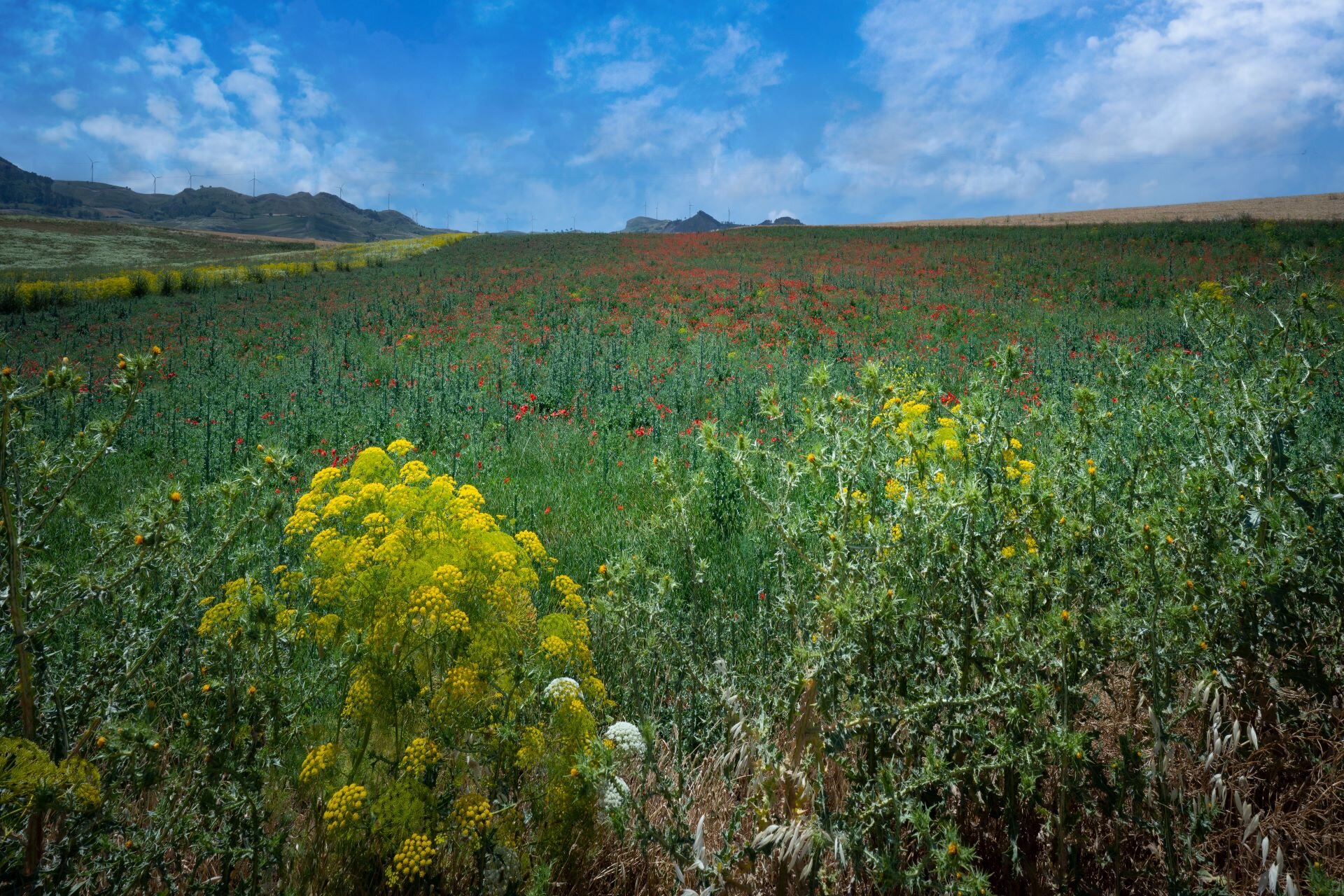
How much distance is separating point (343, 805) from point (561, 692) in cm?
66

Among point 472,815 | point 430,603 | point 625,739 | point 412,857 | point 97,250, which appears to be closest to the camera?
point 412,857

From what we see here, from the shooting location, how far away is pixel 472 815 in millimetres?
1705

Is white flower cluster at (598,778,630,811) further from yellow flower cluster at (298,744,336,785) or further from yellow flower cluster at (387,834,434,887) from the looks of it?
yellow flower cluster at (298,744,336,785)

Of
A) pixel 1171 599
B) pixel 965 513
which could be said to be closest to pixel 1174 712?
pixel 1171 599

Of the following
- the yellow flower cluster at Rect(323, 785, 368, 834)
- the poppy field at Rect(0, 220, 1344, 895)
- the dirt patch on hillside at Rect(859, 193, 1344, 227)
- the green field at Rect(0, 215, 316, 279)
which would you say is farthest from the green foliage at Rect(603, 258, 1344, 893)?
the dirt patch on hillside at Rect(859, 193, 1344, 227)

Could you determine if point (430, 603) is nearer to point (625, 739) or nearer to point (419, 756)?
point (419, 756)

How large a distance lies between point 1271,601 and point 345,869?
3.00m

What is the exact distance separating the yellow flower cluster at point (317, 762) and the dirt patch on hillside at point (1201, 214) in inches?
1922

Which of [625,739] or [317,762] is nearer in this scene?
[317,762]

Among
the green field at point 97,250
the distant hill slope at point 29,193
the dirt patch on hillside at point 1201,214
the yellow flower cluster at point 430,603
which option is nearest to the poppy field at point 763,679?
the yellow flower cluster at point 430,603

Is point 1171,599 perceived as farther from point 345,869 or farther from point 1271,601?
point 345,869

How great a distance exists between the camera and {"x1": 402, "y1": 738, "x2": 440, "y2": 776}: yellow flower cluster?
5.56ft

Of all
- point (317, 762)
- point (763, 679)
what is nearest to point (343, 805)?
point (317, 762)

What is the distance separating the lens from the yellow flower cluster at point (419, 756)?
169 cm
